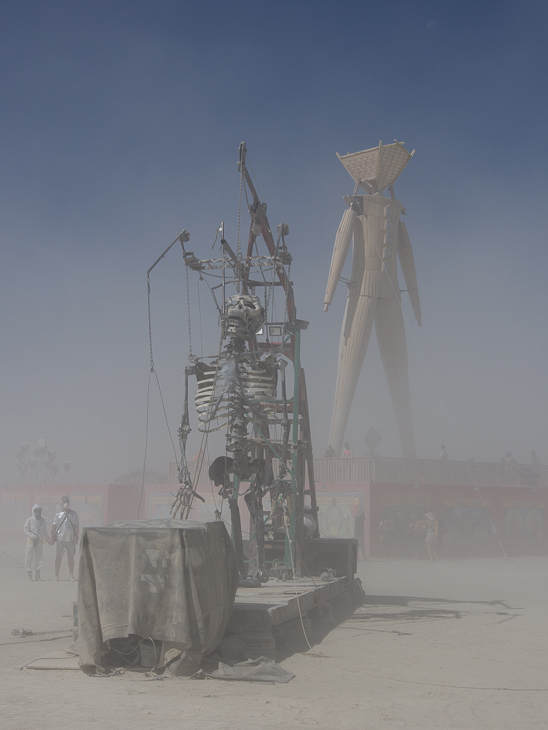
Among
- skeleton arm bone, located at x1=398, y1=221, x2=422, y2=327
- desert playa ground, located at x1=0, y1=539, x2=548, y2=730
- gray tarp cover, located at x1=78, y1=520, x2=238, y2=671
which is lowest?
desert playa ground, located at x1=0, y1=539, x2=548, y2=730

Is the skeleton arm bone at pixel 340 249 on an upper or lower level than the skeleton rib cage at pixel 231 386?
upper

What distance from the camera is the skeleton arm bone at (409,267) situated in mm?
31703

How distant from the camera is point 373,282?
31000 millimetres

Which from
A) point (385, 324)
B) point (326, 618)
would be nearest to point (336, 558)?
point (326, 618)

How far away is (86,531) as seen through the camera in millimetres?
8062

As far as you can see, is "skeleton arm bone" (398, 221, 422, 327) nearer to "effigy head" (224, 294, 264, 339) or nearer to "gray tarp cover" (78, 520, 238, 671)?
"effigy head" (224, 294, 264, 339)

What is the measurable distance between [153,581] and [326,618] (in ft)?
17.6

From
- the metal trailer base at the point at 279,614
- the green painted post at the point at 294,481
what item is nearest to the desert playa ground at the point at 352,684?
the metal trailer base at the point at 279,614

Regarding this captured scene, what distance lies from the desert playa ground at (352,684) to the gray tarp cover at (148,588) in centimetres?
45

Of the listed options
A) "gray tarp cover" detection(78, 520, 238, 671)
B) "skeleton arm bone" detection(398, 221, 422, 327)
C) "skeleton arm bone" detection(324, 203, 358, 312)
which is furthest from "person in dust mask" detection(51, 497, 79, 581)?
"skeleton arm bone" detection(398, 221, 422, 327)

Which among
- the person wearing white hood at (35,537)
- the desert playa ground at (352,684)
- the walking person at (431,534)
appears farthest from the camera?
the walking person at (431,534)

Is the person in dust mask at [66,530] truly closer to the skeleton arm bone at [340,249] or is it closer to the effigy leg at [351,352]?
the effigy leg at [351,352]

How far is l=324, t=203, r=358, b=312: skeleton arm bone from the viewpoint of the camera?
30641 mm

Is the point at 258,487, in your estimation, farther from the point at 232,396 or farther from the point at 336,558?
the point at 336,558
